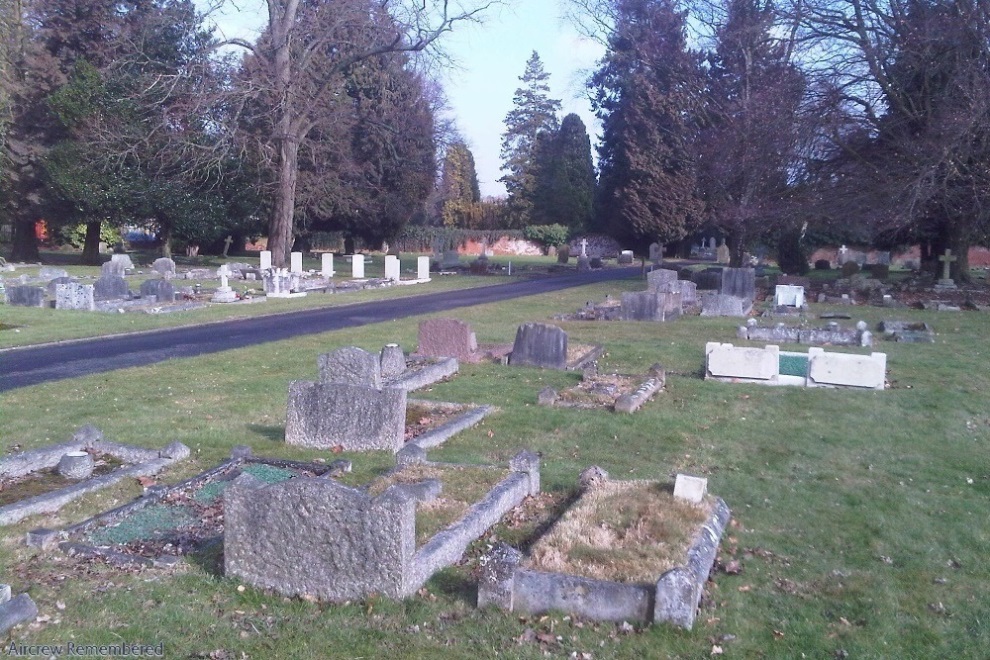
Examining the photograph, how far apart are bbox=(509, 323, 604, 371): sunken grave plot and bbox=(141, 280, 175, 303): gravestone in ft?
46.9

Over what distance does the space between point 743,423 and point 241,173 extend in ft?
127

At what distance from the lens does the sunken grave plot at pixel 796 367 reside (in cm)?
1333

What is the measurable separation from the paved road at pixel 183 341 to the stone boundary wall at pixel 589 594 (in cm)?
990

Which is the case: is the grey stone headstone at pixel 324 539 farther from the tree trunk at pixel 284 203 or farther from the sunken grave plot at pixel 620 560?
the tree trunk at pixel 284 203

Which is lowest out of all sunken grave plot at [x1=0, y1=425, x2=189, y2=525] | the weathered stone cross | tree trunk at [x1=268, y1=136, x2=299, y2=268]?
sunken grave plot at [x1=0, y1=425, x2=189, y2=525]

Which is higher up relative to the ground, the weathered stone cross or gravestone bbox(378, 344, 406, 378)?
the weathered stone cross

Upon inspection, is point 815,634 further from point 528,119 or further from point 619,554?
point 528,119

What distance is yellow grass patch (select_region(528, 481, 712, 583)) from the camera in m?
5.78

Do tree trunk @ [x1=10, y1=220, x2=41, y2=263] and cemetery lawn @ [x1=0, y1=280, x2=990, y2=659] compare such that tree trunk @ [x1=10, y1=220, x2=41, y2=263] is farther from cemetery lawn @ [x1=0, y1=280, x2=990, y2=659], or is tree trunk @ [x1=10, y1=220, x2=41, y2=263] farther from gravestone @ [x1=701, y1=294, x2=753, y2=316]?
gravestone @ [x1=701, y1=294, x2=753, y2=316]

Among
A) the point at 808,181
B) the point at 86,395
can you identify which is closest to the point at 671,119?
the point at 808,181

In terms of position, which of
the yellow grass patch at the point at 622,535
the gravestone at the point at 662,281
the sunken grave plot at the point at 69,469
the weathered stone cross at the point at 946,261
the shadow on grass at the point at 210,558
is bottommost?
the shadow on grass at the point at 210,558

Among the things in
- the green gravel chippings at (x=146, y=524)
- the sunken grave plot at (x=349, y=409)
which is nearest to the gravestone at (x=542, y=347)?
the sunken grave plot at (x=349, y=409)

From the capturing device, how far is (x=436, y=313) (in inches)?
962

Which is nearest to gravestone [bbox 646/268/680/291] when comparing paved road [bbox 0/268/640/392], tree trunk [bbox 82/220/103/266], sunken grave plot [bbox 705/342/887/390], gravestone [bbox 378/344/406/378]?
paved road [bbox 0/268/640/392]
